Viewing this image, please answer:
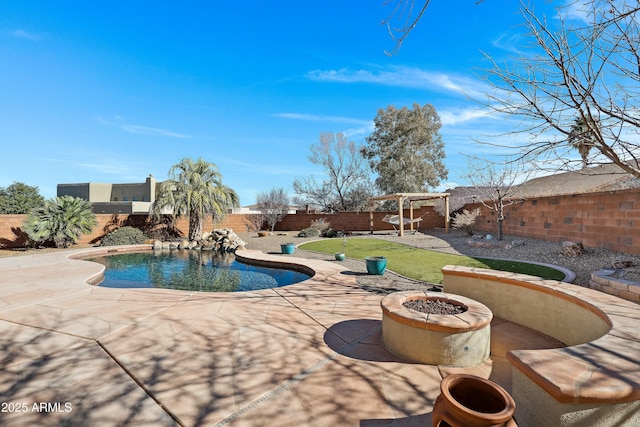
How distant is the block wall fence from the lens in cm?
634

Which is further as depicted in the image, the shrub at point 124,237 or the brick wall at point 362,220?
the brick wall at point 362,220

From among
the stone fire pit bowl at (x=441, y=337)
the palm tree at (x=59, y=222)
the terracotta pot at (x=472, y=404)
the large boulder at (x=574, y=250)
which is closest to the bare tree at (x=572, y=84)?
the stone fire pit bowl at (x=441, y=337)

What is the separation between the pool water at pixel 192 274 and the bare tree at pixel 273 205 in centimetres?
874

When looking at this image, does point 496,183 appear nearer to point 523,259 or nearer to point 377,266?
point 523,259

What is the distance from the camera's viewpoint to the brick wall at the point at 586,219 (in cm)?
626

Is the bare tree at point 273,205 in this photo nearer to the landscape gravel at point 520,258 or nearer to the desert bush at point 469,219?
the landscape gravel at point 520,258

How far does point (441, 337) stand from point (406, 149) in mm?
22546

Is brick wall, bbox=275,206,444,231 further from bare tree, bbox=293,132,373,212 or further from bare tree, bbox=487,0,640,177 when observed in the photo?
bare tree, bbox=487,0,640,177

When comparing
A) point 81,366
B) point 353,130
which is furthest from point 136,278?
point 353,130

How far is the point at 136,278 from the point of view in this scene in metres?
7.39

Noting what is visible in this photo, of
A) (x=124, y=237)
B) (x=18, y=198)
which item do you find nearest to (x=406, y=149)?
(x=124, y=237)

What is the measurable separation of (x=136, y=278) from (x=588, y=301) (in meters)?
8.84

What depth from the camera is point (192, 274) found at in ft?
26.1

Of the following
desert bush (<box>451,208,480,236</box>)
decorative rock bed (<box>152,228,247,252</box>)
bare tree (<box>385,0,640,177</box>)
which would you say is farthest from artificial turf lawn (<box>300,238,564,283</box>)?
desert bush (<box>451,208,480,236</box>)
